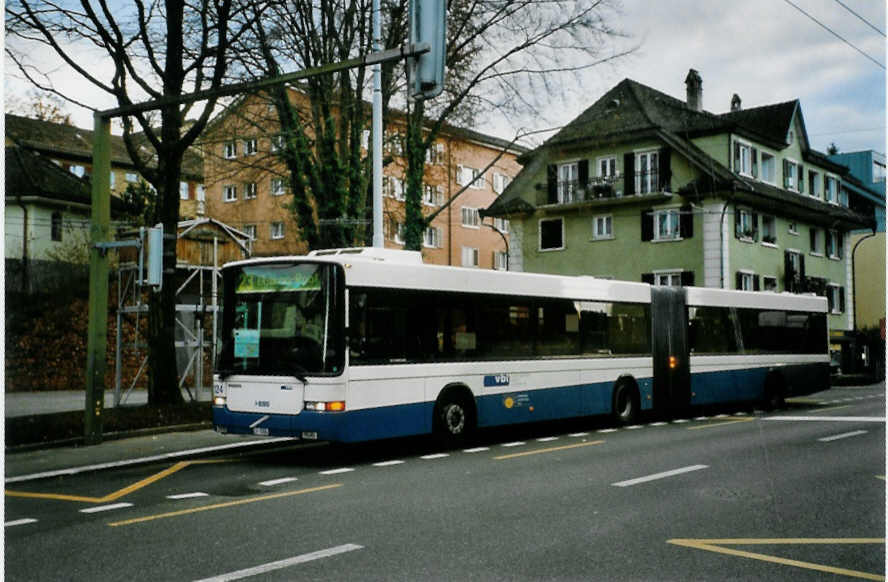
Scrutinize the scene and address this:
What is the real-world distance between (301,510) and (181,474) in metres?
3.50

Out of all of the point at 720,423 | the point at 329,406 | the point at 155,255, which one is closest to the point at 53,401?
the point at 155,255

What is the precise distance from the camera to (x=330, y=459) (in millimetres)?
14195

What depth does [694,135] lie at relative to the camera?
1800 inches

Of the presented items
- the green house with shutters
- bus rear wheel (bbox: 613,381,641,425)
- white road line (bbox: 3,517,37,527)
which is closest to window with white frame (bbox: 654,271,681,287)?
the green house with shutters

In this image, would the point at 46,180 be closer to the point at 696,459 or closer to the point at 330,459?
the point at 330,459

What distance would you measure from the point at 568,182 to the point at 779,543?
40784 millimetres

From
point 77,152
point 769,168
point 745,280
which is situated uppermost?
point 77,152

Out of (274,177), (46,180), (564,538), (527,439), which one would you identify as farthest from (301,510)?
(46,180)

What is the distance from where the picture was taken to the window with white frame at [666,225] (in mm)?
44003

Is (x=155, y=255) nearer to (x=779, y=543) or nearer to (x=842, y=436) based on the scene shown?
(x=779, y=543)

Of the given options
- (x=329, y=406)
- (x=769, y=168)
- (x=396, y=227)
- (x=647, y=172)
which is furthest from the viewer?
(x=769, y=168)

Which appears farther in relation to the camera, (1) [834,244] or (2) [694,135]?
(1) [834,244]

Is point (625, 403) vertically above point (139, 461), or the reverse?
point (625, 403)

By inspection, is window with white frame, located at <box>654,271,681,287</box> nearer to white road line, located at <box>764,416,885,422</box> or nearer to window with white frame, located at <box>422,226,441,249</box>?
white road line, located at <box>764,416,885,422</box>
